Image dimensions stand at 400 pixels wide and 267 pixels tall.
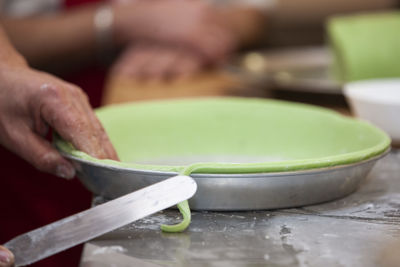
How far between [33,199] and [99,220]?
0.50 m

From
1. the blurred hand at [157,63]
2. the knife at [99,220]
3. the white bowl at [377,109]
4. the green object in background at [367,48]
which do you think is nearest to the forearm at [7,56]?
the knife at [99,220]

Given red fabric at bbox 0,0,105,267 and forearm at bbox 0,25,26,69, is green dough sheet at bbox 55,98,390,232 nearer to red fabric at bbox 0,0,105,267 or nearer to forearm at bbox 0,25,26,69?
forearm at bbox 0,25,26,69

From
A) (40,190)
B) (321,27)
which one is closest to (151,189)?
(40,190)

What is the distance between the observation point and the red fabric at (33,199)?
0.84 metres

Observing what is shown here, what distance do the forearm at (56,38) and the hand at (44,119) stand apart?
0.99m

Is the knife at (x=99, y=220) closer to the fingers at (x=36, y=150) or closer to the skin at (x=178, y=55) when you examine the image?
the fingers at (x=36, y=150)

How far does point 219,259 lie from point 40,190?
0.58 meters

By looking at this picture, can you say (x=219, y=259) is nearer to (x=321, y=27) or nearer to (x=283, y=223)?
(x=283, y=223)

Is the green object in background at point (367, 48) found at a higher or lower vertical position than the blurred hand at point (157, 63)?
higher

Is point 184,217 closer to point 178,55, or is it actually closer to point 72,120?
point 72,120

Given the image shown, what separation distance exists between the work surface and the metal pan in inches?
0.5

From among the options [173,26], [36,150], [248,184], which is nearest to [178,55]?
[173,26]

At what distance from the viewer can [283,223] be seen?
481 millimetres

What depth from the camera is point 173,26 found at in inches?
59.5
